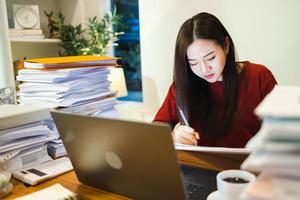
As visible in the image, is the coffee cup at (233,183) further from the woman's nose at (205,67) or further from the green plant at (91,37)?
the green plant at (91,37)

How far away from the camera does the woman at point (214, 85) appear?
4.44 feet

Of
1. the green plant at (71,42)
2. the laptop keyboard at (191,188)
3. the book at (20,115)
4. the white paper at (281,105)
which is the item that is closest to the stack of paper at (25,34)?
the green plant at (71,42)

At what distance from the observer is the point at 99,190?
90 cm

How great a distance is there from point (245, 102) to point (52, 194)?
0.93m

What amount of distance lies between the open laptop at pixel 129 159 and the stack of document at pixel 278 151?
0.21 metres

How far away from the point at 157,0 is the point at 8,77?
3.57 ft

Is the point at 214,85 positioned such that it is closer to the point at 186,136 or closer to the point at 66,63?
the point at 186,136

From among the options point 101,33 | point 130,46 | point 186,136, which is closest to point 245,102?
point 186,136

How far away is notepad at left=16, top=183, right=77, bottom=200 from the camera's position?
862mm

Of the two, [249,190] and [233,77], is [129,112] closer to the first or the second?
[233,77]

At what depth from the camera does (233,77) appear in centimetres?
144

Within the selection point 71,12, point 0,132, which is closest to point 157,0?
point 71,12

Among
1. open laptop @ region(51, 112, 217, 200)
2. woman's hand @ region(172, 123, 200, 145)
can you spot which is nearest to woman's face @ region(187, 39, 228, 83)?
woman's hand @ region(172, 123, 200, 145)

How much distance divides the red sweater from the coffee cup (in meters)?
0.81
